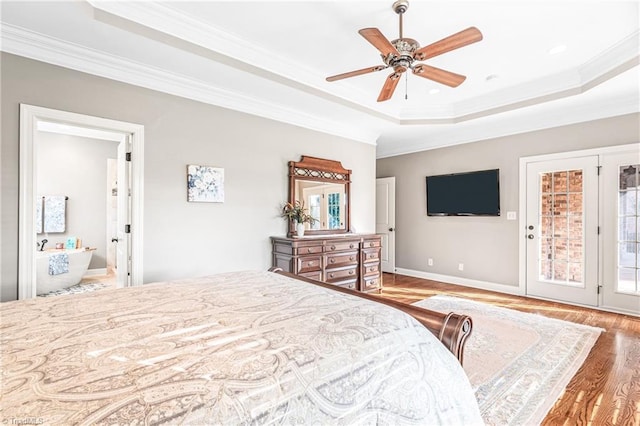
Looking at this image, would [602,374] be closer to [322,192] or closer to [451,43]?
[451,43]

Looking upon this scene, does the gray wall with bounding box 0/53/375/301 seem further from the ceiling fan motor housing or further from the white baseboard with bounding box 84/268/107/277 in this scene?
the white baseboard with bounding box 84/268/107/277

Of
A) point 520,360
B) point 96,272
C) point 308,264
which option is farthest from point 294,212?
point 96,272

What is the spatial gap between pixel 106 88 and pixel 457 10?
3.13 m

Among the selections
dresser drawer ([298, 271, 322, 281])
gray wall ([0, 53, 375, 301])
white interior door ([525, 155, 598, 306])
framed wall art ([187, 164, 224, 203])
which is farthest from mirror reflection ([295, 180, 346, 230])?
white interior door ([525, 155, 598, 306])

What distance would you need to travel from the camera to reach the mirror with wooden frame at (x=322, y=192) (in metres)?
4.25

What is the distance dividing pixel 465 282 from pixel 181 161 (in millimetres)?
4757

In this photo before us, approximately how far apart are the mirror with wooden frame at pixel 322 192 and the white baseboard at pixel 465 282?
2055 mm

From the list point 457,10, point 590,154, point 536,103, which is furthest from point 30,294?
point 590,154

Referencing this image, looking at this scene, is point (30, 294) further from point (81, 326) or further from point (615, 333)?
point (615, 333)

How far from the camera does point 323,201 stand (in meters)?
4.54

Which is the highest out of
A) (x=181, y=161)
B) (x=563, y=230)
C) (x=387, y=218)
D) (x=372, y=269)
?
(x=181, y=161)

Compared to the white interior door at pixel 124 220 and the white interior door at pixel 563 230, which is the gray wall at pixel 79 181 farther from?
the white interior door at pixel 563 230

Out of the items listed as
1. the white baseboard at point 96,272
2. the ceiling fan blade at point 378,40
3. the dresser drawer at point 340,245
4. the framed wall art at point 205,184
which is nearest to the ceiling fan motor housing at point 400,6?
the ceiling fan blade at point 378,40

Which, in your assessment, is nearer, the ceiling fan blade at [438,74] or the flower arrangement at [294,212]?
the ceiling fan blade at [438,74]
